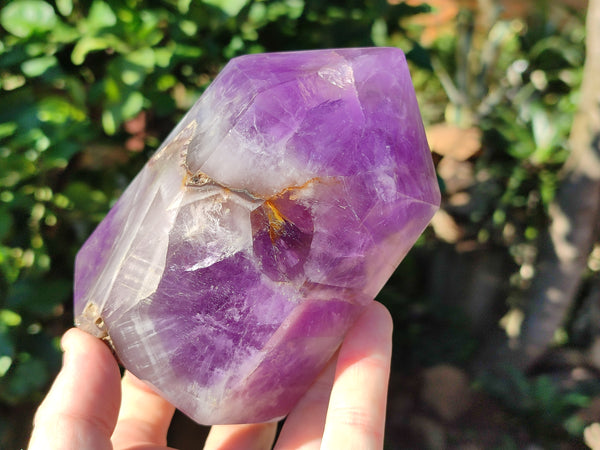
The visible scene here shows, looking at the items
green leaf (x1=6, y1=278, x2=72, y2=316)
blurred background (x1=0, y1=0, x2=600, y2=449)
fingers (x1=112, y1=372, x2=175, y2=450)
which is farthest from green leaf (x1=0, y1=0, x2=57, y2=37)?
fingers (x1=112, y1=372, x2=175, y2=450)

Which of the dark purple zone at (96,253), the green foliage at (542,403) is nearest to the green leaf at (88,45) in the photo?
the dark purple zone at (96,253)

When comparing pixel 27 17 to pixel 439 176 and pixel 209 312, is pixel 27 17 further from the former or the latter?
pixel 439 176

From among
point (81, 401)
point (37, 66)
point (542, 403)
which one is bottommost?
point (542, 403)

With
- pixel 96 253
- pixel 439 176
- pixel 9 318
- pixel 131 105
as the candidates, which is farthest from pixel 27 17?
pixel 439 176

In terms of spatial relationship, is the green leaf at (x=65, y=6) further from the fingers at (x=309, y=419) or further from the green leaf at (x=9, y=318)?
the fingers at (x=309, y=419)

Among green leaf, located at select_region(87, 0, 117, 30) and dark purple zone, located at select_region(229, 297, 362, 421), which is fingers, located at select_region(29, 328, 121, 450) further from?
green leaf, located at select_region(87, 0, 117, 30)

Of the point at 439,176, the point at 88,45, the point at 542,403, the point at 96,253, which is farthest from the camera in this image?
the point at 542,403

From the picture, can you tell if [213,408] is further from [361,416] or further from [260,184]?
[260,184]
